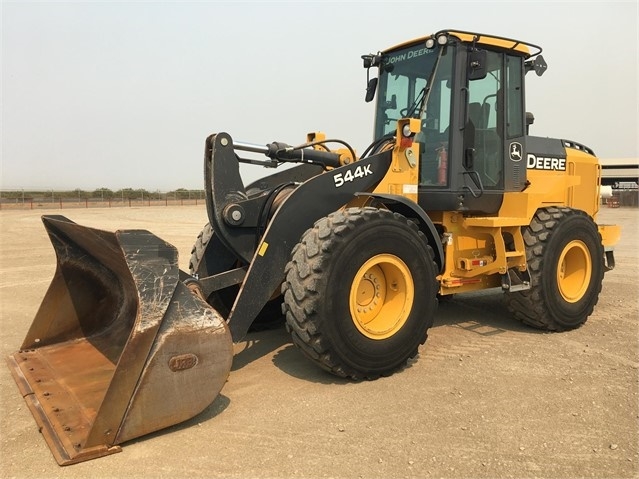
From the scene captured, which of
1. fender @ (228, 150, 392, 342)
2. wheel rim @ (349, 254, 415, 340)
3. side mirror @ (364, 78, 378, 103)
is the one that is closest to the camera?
fender @ (228, 150, 392, 342)

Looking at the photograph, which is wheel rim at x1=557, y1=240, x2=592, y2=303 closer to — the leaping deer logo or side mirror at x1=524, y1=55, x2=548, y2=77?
the leaping deer logo

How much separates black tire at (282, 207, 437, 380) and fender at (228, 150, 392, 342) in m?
0.24

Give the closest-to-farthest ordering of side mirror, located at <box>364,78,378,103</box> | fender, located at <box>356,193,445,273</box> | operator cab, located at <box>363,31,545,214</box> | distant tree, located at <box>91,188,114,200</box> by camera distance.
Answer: fender, located at <box>356,193,445,273</box> → operator cab, located at <box>363,31,545,214</box> → side mirror, located at <box>364,78,378,103</box> → distant tree, located at <box>91,188,114,200</box>

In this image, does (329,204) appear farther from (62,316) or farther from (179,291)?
(62,316)

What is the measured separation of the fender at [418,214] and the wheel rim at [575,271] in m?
1.77

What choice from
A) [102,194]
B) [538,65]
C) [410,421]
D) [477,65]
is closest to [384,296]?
[410,421]

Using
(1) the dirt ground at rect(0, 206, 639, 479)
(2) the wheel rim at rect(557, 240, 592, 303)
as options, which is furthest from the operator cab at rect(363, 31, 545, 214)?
(1) the dirt ground at rect(0, 206, 639, 479)

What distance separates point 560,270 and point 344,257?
3031 millimetres

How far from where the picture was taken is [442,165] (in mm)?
5082

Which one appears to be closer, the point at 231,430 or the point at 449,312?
the point at 231,430

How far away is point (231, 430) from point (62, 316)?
218 cm

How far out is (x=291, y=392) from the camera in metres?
3.69

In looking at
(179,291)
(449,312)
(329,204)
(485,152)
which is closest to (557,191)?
(485,152)

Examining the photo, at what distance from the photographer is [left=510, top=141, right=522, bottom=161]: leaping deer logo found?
556cm
